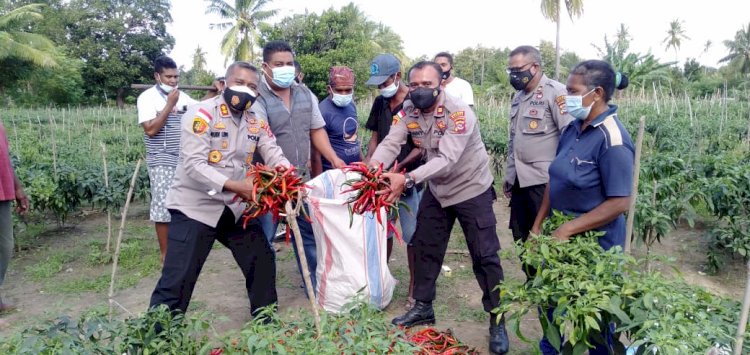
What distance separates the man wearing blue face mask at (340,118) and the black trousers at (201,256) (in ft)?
3.97

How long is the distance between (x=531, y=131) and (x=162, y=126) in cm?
281

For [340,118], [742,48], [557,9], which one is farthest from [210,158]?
[742,48]

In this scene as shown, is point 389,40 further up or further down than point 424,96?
further up

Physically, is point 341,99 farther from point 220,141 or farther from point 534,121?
point 534,121

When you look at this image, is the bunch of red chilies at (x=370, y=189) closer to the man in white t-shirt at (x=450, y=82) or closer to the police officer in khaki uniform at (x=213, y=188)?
the police officer in khaki uniform at (x=213, y=188)

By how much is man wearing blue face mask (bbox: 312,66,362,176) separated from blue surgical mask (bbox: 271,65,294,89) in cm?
53

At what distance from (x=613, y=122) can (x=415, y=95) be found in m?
1.18

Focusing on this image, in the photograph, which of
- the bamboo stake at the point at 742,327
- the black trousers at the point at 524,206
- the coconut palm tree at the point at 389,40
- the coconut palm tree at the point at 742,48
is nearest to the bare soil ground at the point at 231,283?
the black trousers at the point at 524,206

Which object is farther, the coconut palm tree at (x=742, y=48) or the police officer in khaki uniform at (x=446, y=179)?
the coconut palm tree at (x=742, y=48)

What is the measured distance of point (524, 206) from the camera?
3.74 m

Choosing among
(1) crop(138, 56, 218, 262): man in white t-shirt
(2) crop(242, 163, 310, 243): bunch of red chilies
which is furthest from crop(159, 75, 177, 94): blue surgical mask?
(2) crop(242, 163, 310, 243): bunch of red chilies

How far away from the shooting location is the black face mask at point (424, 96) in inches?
132

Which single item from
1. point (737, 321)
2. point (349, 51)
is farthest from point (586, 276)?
point (349, 51)

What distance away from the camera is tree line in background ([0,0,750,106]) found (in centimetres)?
2261
